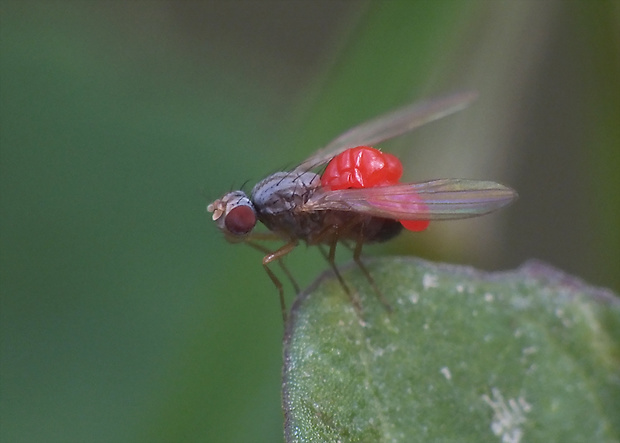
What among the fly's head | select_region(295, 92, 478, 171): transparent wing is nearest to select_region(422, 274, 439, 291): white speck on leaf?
the fly's head

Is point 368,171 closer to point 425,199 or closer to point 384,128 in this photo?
point 425,199

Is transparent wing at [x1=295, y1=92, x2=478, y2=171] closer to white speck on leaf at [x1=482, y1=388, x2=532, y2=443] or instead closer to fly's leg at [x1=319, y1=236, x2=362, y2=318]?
fly's leg at [x1=319, y1=236, x2=362, y2=318]

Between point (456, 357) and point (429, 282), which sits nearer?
point (456, 357)

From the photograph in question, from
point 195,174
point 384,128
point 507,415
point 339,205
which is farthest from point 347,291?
point 195,174

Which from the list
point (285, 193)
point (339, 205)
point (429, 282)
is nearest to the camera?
point (429, 282)

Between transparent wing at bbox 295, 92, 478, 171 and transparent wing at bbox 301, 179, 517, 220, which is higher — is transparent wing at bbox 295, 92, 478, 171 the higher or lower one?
the higher one

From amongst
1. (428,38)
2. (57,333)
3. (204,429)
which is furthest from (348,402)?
(428,38)
